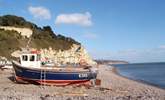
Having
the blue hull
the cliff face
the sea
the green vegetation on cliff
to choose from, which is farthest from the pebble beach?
the cliff face

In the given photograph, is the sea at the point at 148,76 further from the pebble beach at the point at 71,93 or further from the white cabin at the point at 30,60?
the white cabin at the point at 30,60

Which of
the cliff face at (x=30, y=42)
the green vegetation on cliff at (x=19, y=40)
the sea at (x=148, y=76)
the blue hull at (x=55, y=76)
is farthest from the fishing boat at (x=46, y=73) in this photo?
the cliff face at (x=30, y=42)

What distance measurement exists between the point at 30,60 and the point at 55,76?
281 centimetres

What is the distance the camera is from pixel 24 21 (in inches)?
4097

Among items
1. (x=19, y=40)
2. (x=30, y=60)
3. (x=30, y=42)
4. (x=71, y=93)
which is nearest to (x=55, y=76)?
(x=30, y=60)

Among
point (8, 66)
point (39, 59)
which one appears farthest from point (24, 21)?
point (39, 59)

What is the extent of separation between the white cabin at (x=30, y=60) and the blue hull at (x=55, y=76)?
72cm

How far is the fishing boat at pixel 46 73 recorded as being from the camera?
29.9 metres

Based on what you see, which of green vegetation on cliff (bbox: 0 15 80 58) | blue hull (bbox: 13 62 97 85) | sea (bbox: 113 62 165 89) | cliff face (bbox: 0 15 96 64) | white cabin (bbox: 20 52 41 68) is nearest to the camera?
blue hull (bbox: 13 62 97 85)

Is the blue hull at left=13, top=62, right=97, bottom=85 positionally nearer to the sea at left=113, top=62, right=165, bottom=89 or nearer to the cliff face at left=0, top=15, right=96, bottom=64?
the sea at left=113, top=62, right=165, bottom=89

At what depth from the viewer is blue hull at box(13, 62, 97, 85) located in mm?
29891

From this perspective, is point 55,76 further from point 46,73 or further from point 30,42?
point 30,42

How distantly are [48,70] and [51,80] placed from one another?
0.86 m

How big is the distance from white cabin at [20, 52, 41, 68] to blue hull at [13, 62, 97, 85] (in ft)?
2.37
